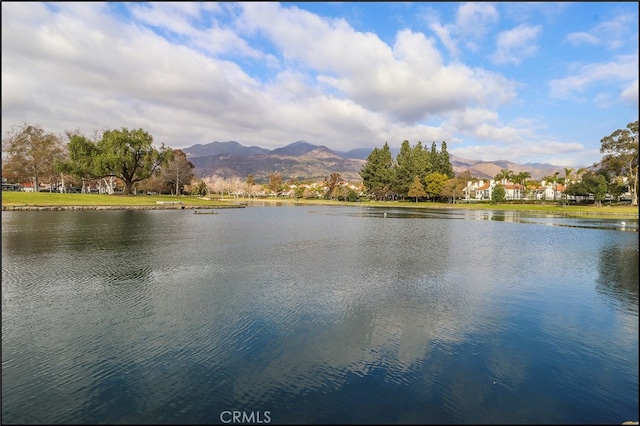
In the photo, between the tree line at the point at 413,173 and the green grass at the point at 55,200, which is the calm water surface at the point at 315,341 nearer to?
the green grass at the point at 55,200

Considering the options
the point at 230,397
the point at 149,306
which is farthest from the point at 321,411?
the point at 149,306

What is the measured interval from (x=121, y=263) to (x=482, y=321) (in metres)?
20.5

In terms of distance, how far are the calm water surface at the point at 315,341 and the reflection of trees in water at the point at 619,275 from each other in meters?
0.16

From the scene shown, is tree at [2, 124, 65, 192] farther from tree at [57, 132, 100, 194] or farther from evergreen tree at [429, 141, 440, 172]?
evergreen tree at [429, 141, 440, 172]

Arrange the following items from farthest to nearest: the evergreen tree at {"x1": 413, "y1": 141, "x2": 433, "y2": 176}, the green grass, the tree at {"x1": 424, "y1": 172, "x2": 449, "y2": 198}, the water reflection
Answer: the evergreen tree at {"x1": 413, "y1": 141, "x2": 433, "y2": 176}
the tree at {"x1": 424, "y1": 172, "x2": 449, "y2": 198}
the green grass
the water reflection

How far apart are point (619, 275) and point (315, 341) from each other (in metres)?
19.6

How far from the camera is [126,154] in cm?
8425

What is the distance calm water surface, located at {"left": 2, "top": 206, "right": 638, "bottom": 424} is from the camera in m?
7.92

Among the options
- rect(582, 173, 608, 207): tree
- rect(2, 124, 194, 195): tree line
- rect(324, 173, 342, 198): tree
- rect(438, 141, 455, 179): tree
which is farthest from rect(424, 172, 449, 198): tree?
rect(2, 124, 194, 195): tree line

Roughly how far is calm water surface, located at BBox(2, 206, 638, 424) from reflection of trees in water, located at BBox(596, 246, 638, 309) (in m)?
0.16

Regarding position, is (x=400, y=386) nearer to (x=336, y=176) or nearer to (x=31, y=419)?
(x=31, y=419)

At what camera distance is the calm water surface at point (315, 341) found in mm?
7922

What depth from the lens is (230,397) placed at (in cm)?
819

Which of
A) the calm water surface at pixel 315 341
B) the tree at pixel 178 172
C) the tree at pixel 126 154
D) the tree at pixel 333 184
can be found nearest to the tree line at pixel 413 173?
the tree at pixel 333 184
